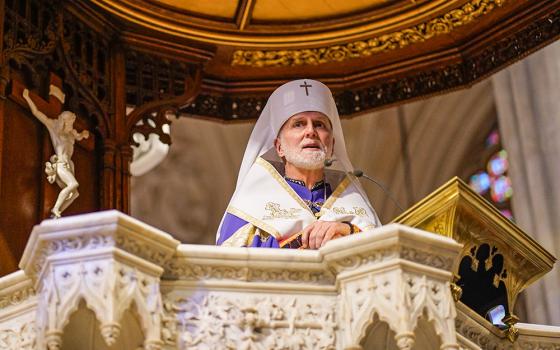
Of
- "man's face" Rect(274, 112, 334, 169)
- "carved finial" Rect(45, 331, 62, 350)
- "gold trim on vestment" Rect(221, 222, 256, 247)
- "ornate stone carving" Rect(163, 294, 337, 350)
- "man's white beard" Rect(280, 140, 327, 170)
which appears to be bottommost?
"carved finial" Rect(45, 331, 62, 350)

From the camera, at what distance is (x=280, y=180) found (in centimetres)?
599

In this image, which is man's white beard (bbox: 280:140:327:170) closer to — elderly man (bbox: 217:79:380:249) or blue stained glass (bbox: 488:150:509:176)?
elderly man (bbox: 217:79:380:249)

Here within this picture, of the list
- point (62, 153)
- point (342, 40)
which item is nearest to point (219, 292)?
point (62, 153)

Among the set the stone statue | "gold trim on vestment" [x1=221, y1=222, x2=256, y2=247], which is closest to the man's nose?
"gold trim on vestment" [x1=221, y1=222, x2=256, y2=247]

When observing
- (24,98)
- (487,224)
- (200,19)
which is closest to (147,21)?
(200,19)

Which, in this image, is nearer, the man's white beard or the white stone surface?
the white stone surface

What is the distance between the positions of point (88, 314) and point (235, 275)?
1.72 feet

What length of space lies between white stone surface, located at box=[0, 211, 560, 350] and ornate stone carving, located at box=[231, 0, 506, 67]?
4.62m

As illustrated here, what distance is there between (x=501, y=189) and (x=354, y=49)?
3.49m

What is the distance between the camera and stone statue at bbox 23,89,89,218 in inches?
276

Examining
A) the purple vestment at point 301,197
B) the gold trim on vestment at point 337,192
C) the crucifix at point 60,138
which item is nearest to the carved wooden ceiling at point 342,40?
the crucifix at point 60,138

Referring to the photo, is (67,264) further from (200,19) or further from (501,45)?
(501,45)

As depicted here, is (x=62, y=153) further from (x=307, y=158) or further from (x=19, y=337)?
(x=19, y=337)

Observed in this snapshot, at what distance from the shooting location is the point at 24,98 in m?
7.26
